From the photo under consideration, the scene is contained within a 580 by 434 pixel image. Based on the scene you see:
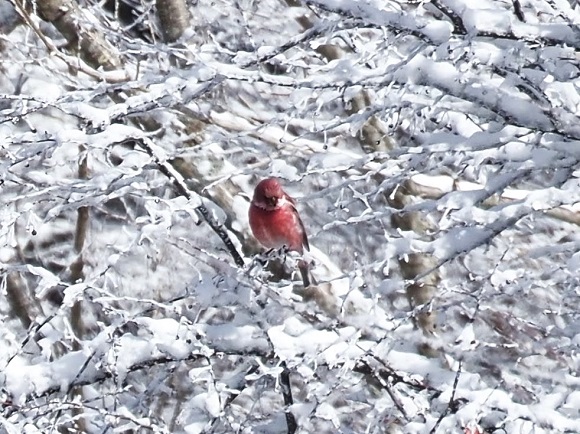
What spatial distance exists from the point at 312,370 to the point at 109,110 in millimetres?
1109

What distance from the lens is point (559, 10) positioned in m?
3.12

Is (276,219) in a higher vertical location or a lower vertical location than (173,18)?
lower

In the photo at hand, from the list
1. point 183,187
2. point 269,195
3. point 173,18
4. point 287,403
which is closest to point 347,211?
point 183,187

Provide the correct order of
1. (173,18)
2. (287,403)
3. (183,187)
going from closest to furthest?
1. (183,187)
2. (287,403)
3. (173,18)

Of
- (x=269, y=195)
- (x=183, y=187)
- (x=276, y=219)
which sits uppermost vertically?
(x=183, y=187)

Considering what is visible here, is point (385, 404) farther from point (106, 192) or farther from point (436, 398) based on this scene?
point (106, 192)

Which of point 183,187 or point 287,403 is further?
point 287,403

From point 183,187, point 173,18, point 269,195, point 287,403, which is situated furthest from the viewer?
point 173,18

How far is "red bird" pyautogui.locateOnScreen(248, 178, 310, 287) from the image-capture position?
16.3 ft

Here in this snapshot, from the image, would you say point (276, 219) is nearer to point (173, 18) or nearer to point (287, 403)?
point (287, 403)

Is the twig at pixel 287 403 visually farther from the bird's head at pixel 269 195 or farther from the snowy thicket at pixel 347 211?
the bird's head at pixel 269 195

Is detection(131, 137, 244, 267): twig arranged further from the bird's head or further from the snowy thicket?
the bird's head

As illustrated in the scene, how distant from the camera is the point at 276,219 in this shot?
16.4ft

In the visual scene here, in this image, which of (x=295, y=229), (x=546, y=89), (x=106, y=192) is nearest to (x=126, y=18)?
(x=295, y=229)
